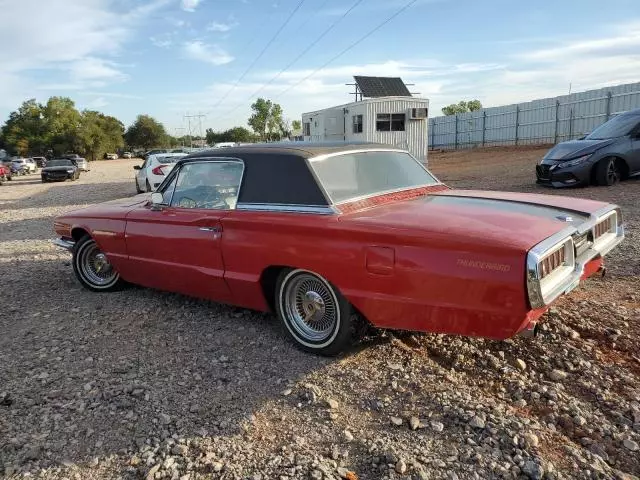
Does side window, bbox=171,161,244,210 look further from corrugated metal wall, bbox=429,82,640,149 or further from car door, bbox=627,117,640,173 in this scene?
corrugated metal wall, bbox=429,82,640,149

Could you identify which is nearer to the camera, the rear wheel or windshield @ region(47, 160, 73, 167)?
the rear wheel

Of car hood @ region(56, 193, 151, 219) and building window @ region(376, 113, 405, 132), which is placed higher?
building window @ region(376, 113, 405, 132)

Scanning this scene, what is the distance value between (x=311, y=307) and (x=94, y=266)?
2989mm

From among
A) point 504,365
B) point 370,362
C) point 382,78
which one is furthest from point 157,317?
point 382,78

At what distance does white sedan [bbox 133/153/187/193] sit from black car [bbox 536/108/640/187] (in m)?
9.61

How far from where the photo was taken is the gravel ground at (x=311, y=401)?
2469mm

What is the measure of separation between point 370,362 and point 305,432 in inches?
32.7

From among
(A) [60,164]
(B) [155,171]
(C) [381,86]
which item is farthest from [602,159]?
(A) [60,164]

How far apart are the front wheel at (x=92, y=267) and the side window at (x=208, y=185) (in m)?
1.43

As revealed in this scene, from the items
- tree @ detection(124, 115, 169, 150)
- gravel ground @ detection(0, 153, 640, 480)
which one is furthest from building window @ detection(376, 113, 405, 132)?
tree @ detection(124, 115, 169, 150)

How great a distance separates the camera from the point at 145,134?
105125 millimetres

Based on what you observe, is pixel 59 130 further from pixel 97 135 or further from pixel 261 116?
pixel 261 116

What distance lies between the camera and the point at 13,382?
343 cm

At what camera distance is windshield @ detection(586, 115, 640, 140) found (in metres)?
10.8
